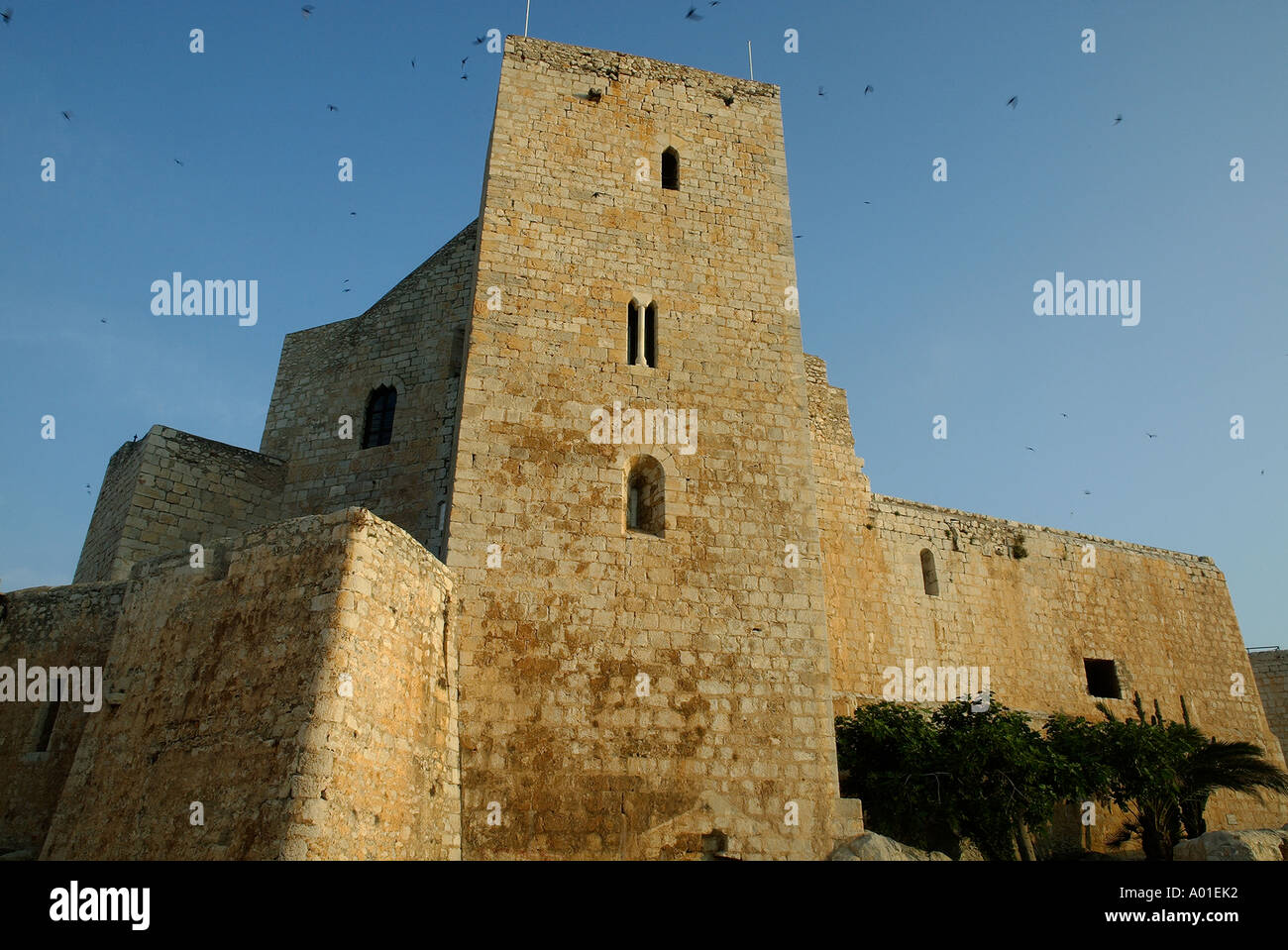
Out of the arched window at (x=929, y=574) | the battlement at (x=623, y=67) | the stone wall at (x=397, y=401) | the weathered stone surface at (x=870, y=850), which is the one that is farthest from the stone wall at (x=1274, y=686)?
the stone wall at (x=397, y=401)

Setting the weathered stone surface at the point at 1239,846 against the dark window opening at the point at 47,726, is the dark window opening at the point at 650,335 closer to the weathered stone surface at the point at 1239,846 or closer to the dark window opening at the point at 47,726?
the dark window opening at the point at 47,726

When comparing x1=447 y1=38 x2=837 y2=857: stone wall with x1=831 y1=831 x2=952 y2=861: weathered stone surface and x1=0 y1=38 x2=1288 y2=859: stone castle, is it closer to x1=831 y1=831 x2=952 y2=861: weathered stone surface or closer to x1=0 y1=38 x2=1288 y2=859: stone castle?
x1=0 y1=38 x2=1288 y2=859: stone castle

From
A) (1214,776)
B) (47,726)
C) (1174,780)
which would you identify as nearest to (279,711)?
(47,726)

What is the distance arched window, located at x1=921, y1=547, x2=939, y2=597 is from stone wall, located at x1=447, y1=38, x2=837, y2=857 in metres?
6.67

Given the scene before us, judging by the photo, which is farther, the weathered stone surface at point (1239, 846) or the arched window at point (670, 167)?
the arched window at point (670, 167)

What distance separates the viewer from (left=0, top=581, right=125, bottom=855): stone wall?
9641mm

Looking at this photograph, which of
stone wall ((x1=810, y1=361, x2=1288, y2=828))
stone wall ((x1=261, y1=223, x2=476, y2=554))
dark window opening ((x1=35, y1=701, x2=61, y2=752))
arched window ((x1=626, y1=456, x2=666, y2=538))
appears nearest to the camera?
dark window opening ((x1=35, y1=701, x2=61, y2=752))

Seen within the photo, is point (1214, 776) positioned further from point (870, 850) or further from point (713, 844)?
point (713, 844)

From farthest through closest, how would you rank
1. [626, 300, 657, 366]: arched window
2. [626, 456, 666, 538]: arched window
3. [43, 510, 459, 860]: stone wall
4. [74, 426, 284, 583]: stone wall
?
[74, 426, 284, 583]: stone wall
[626, 300, 657, 366]: arched window
[626, 456, 666, 538]: arched window
[43, 510, 459, 860]: stone wall

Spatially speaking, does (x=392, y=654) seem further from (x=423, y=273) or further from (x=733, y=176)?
(x=423, y=273)

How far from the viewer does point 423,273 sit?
54.2ft

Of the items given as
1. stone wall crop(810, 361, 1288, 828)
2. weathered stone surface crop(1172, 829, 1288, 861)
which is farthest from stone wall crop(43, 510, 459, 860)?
weathered stone surface crop(1172, 829, 1288, 861)

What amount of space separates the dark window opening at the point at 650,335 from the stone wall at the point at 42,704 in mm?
6480

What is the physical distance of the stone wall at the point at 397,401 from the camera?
1472 cm
